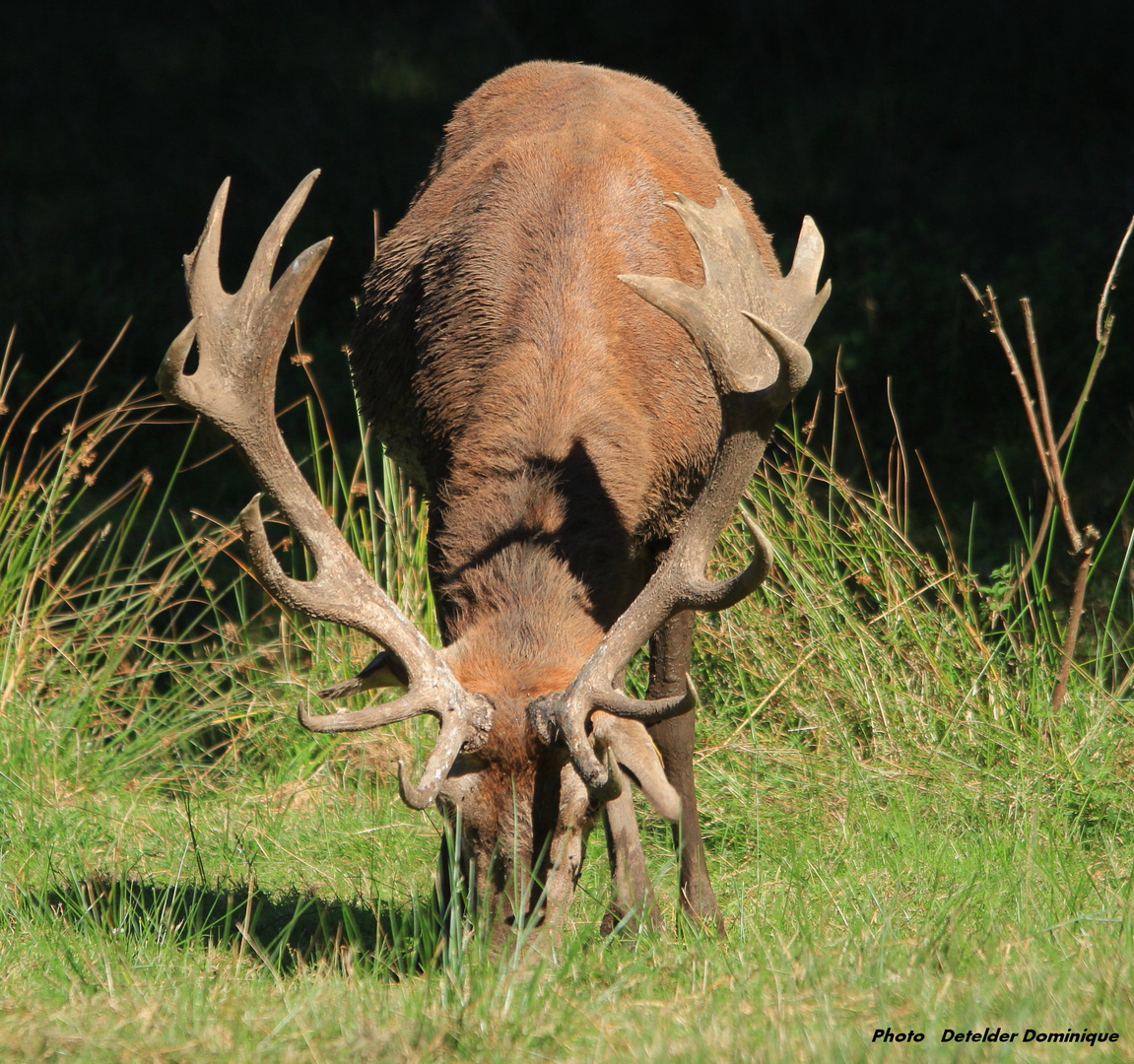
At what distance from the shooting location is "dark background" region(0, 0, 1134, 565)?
310 inches

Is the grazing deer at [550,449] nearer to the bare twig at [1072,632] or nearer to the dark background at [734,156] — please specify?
the bare twig at [1072,632]

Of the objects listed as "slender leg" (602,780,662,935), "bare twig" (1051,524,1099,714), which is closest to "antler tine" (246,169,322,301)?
"slender leg" (602,780,662,935)

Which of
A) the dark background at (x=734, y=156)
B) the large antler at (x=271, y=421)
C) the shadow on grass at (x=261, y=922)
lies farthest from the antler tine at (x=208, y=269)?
the dark background at (x=734, y=156)

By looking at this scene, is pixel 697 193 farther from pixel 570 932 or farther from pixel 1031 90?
pixel 1031 90

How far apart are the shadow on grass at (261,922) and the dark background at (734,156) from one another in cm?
395

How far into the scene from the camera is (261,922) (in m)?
4.09

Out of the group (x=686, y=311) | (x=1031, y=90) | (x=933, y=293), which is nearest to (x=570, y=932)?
(x=686, y=311)

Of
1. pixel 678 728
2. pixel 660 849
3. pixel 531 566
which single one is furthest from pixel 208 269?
pixel 660 849

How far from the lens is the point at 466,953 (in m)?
3.24

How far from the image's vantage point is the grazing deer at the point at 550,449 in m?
3.29

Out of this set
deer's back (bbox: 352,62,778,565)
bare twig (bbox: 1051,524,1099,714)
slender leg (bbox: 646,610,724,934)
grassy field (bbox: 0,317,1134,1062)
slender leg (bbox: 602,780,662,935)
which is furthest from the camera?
bare twig (bbox: 1051,524,1099,714)

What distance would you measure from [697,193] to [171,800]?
2711mm

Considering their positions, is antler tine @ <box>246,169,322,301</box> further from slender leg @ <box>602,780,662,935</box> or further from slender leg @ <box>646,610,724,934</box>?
slender leg @ <box>646,610,724,934</box>

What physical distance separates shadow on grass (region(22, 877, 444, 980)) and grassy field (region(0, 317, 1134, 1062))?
2cm
